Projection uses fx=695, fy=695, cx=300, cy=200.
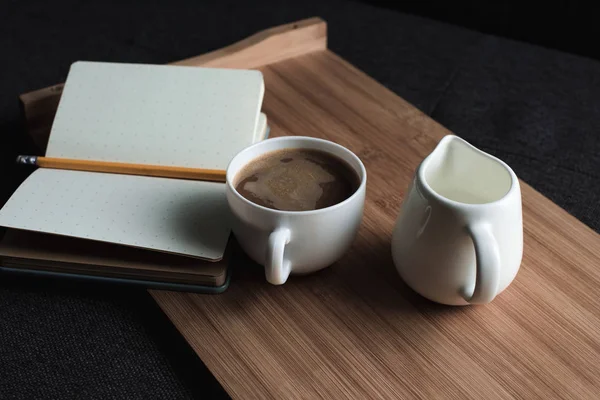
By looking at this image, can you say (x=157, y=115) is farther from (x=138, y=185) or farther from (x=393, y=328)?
(x=393, y=328)

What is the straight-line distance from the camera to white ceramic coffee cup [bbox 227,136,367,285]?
563 mm

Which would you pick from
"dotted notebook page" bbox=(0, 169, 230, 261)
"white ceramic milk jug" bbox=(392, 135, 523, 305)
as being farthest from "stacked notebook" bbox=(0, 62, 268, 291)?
"white ceramic milk jug" bbox=(392, 135, 523, 305)

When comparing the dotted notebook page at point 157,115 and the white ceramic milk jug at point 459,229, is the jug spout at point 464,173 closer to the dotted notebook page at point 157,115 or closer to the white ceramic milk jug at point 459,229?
the white ceramic milk jug at point 459,229

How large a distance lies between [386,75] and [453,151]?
51 centimetres

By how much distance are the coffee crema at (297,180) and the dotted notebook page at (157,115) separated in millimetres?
73

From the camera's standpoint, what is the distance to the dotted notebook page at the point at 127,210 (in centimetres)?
62

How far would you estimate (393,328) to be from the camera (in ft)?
1.91

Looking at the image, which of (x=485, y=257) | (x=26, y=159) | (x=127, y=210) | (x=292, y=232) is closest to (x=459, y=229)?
(x=485, y=257)

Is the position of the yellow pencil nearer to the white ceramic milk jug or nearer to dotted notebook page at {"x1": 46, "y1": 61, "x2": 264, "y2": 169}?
dotted notebook page at {"x1": 46, "y1": 61, "x2": 264, "y2": 169}

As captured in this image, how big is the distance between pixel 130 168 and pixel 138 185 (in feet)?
0.09

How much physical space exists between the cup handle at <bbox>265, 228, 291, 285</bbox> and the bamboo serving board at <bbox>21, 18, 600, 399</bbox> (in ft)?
0.14

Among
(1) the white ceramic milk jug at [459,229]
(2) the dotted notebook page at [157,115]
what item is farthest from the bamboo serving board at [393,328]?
(2) the dotted notebook page at [157,115]

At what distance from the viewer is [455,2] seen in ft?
4.53

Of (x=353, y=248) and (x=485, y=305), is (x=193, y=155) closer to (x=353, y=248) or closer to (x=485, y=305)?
(x=353, y=248)
